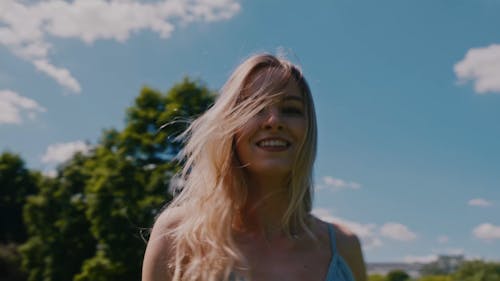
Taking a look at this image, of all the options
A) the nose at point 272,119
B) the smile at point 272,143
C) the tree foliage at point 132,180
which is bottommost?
the smile at point 272,143

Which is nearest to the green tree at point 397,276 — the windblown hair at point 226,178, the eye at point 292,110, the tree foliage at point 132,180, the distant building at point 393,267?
the distant building at point 393,267

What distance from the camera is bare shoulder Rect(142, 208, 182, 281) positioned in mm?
2812

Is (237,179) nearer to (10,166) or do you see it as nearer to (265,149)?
(265,149)

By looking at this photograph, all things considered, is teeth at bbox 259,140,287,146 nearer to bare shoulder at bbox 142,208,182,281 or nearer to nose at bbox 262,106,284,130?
nose at bbox 262,106,284,130

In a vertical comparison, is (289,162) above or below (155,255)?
above

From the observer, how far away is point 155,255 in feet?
9.30

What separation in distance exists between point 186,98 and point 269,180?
79.4 feet

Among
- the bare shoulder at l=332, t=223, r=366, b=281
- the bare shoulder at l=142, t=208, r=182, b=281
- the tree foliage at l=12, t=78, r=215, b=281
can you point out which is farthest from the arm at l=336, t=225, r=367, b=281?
the tree foliage at l=12, t=78, r=215, b=281

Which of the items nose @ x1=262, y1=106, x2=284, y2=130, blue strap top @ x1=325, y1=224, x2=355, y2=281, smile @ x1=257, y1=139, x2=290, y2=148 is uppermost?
nose @ x1=262, y1=106, x2=284, y2=130

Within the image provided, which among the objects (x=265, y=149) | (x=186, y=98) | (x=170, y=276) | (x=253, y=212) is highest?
(x=186, y=98)

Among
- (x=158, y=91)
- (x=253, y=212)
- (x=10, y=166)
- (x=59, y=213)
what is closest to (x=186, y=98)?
(x=158, y=91)

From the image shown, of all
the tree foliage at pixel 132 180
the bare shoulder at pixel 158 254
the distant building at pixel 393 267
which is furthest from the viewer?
the distant building at pixel 393 267

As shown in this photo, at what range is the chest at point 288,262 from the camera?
9.45 ft

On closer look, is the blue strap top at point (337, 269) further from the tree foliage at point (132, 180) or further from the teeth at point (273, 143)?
the tree foliage at point (132, 180)
